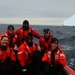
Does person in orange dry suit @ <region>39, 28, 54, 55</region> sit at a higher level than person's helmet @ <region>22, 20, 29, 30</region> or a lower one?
lower

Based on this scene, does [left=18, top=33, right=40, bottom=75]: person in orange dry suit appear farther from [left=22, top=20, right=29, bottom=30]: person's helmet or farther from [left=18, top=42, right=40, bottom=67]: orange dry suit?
[left=22, top=20, right=29, bottom=30]: person's helmet

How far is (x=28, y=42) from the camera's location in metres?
7.58

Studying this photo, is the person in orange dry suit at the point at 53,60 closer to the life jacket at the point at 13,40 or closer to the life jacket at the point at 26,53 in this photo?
the life jacket at the point at 26,53

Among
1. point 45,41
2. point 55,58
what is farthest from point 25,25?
point 55,58

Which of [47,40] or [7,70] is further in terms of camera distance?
[47,40]

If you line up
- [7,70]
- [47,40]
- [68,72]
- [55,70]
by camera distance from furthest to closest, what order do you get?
[47,40], [68,72], [55,70], [7,70]

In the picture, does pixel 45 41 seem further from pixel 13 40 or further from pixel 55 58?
pixel 55 58

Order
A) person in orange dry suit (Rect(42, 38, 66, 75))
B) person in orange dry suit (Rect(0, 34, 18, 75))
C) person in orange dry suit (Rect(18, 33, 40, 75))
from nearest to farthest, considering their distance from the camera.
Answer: person in orange dry suit (Rect(0, 34, 18, 75)) < person in orange dry suit (Rect(42, 38, 66, 75)) < person in orange dry suit (Rect(18, 33, 40, 75))

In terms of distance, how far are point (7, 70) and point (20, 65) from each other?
0.71 m

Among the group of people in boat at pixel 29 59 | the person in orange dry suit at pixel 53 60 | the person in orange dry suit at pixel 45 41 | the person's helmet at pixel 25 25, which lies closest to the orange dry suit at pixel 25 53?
the group of people in boat at pixel 29 59

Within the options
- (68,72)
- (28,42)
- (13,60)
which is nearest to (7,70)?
(13,60)

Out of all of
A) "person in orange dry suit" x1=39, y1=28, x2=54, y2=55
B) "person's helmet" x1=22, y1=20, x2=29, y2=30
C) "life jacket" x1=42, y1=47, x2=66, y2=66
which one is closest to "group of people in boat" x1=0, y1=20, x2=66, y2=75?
"life jacket" x1=42, y1=47, x2=66, y2=66

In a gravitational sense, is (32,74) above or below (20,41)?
below

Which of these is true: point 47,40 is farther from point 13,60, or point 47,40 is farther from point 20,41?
point 13,60
